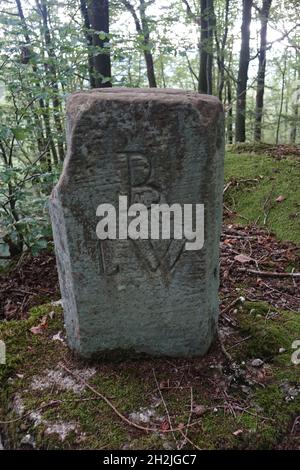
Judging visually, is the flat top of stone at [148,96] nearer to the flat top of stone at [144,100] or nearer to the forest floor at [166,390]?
the flat top of stone at [144,100]

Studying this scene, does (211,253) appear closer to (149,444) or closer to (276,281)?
(149,444)

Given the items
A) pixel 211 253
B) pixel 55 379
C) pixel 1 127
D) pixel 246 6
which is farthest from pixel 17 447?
pixel 246 6

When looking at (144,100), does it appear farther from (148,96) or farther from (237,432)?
(237,432)

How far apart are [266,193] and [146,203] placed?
12.6ft

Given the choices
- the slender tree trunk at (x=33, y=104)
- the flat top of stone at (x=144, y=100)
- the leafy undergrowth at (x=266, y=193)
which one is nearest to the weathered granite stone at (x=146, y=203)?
the flat top of stone at (x=144, y=100)

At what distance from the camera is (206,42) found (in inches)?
308

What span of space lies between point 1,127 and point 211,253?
7.43 ft

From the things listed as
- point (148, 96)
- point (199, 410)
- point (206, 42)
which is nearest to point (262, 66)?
point (206, 42)

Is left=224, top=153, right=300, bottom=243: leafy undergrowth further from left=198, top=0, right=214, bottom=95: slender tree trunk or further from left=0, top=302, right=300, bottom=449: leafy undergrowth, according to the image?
left=198, top=0, right=214, bottom=95: slender tree trunk

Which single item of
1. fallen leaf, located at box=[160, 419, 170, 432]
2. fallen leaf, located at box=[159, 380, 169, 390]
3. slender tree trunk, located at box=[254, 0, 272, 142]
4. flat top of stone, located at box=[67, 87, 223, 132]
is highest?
slender tree trunk, located at box=[254, 0, 272, 142]

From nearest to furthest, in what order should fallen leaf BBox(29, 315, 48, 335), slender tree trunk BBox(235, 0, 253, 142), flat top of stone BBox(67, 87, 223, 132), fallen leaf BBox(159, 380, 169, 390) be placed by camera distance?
1. flat top of stone BBox(67, 87, 223, 132)
2. fallen leaf BBox(159, 380, 169, 390)
3. fallen leaf BBox(29, 315, 48, 335)
4. slender tree trunk BBox(235, 0, 253, 142)

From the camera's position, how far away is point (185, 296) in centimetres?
235

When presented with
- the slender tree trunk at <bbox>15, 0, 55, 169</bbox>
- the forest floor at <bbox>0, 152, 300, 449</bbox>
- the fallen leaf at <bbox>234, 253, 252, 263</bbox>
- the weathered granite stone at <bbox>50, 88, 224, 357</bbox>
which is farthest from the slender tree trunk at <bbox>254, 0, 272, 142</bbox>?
the weathered granite stone at <bbox>50, 88, 224, 357</bbox>

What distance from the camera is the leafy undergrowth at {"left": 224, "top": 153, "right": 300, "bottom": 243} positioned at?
4.98m
